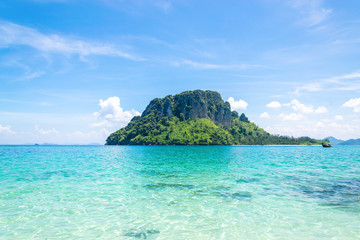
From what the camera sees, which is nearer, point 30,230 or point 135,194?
point 30,230

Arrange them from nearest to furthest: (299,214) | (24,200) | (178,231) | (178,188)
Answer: (178,231) → (299,214) → (24,200) → (178,188)

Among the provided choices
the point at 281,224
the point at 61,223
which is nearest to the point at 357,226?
the point at 281,224

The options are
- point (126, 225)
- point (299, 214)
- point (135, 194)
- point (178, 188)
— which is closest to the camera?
point (126, 225)

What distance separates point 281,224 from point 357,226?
4.03 metres

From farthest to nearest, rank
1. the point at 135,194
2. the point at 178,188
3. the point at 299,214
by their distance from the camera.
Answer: the point at 178,188 < the point at 135,194 < the point at 299,214

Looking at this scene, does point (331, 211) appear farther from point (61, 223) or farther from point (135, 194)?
point (61, 223)

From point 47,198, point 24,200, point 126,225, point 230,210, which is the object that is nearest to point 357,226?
point 230,210

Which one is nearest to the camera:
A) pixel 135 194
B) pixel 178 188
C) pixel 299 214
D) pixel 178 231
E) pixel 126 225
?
pixel 178 231

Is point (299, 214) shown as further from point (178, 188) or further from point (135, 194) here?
point (135, 194)

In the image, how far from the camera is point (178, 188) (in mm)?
22094

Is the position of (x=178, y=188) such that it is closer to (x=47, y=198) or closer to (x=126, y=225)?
(x=126, y=225)

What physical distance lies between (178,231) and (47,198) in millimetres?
12632

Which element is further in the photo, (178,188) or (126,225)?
(178,188)

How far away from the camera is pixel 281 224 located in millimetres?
12500
